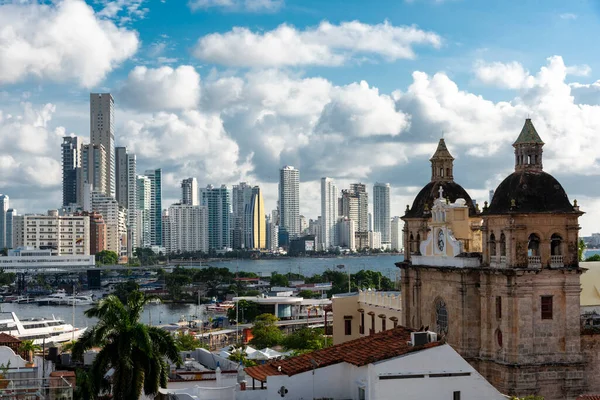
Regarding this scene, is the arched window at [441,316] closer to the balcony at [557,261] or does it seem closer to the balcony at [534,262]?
the balcony at [534,262]

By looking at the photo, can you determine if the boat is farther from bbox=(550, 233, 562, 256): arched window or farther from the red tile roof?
bbox=(550, 233, 562, 256): arched window

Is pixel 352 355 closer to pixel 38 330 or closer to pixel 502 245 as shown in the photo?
pixel 502 245

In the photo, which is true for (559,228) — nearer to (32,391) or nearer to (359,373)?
(359,373)

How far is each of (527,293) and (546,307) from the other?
115 cm

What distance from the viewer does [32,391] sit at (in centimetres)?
3111

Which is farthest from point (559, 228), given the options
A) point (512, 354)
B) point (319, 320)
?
point (319, 320)

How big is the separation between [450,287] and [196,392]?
1673 cm

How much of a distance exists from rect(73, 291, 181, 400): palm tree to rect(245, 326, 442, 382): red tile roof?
3853mm

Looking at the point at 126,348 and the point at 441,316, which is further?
the point at 441,316

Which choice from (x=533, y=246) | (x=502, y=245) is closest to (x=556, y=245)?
(x=533, y=246)

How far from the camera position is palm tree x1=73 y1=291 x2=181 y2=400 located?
31.9 m

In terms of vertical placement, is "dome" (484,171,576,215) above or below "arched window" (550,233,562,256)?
above

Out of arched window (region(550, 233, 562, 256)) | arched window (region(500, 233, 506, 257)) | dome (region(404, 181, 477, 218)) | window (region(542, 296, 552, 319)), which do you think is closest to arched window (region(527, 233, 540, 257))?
arched window (region(550, 233, 562, 256))

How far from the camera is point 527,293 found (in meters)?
41.2
